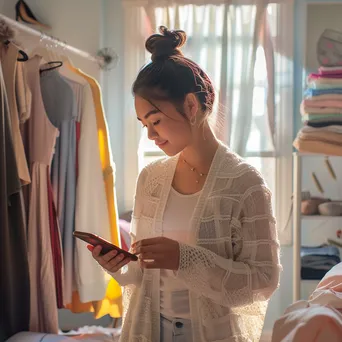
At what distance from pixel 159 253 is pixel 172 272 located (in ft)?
0.41

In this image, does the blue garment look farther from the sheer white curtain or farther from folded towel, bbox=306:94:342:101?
folded towel, bbox=306:94:342:101

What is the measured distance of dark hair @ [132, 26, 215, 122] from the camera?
3.60 feet

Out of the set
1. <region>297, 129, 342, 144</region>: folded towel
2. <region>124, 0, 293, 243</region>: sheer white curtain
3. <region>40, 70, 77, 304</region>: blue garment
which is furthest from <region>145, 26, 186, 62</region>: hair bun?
<region>124, 0, 293, 243</region>: sheer white curtain

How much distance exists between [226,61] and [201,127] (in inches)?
58.1

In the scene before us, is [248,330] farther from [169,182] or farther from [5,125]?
[5,125]

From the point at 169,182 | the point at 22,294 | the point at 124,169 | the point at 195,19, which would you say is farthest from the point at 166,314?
the point at 195,19

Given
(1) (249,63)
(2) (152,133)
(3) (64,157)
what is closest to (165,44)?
(2) (152,133)

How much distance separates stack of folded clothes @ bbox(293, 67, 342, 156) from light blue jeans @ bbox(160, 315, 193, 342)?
1272 mm

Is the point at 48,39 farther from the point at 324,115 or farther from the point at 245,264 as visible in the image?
the point at 245,264

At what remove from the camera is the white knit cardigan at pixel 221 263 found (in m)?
1.04

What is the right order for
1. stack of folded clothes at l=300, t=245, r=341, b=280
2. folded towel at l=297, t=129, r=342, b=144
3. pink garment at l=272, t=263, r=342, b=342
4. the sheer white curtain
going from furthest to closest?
the sheer white curtain, stack of folded clothes at l=300, t=245, r=341, b=280, folded towel at l=297, t=129, r=342, b=144, pink garment at l=272, t=263, r=342, b=342

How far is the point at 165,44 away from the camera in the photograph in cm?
114

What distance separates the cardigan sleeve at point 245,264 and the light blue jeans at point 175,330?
0.09 meters

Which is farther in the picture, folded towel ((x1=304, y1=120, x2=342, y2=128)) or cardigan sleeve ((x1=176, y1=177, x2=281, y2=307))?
folded towel ((x1=304, y1=120, x2=342, y2=128))
